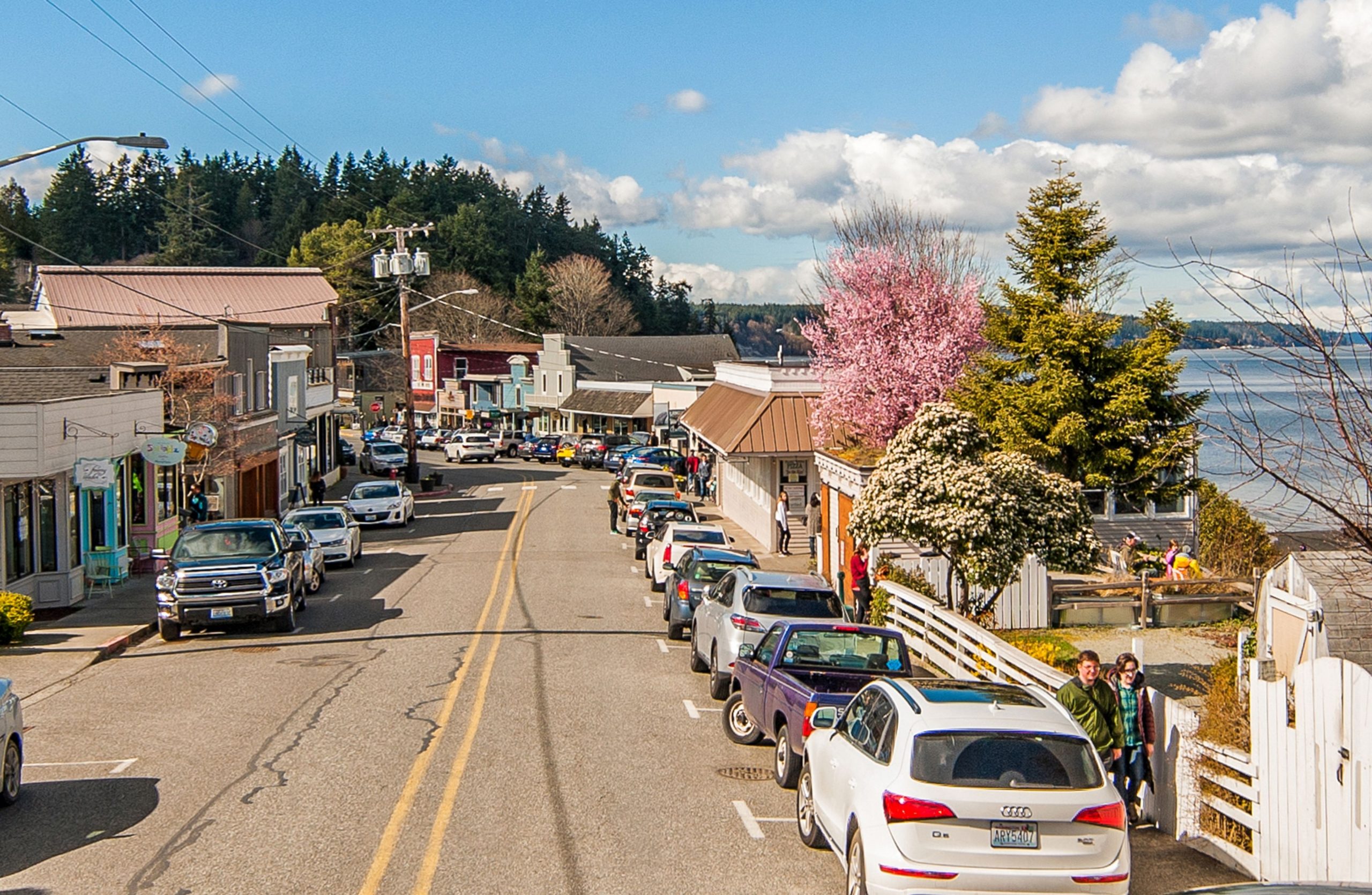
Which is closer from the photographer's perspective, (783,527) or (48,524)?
(48,524)

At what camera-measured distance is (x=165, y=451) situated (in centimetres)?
2870

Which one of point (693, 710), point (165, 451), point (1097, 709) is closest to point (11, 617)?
point (165, 451)

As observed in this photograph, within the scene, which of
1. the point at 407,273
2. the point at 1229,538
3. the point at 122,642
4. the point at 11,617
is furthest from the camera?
the point at 407,273

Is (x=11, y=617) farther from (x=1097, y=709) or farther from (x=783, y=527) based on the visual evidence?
(x=783, y=527)

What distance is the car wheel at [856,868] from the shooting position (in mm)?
8500

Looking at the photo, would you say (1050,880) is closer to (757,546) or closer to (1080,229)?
(1080,229)

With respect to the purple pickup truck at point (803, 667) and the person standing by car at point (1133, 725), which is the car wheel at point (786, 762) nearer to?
the purple pickup truck at point (803, 667)

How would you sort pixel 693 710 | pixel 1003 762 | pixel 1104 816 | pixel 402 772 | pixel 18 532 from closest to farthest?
pixel 1104 816, pixel 1003 762, pixel 402 772, pixel 693 710, pixel 18 532

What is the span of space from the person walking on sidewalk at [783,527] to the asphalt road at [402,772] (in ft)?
40.5

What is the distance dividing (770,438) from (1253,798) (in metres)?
28.6

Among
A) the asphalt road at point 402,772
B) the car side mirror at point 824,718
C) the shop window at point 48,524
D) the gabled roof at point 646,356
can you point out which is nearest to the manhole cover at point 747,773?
the asphalt road at point 402,772

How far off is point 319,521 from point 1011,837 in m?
27.2

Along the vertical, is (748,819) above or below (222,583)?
below

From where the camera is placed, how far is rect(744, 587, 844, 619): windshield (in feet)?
54.3
